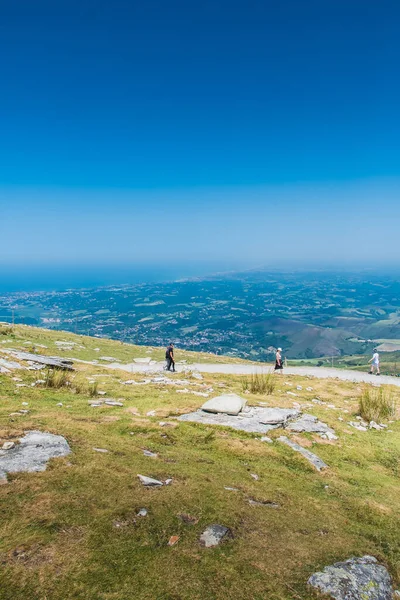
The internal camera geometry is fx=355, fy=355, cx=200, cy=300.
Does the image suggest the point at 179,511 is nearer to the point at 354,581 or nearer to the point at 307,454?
the point at 354,581

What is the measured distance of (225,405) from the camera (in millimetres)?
14125

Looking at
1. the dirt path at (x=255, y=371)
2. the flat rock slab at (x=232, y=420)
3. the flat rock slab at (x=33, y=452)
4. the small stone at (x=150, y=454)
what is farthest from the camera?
the dirt path at (x=255, y=371)

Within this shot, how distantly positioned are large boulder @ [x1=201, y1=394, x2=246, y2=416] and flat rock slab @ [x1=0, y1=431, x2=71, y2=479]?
642 cm

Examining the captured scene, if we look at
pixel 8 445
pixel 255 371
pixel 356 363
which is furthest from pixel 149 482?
pixel 356 363

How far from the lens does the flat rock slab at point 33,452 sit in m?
7.54

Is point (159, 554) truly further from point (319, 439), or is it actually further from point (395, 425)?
point (395, 425)

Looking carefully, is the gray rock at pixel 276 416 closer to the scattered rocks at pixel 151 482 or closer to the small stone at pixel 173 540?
the scattered rocks at pixel 151 482

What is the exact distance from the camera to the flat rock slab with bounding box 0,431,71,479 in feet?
24.7

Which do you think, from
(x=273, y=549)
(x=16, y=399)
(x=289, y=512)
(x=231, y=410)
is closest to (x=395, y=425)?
(x=231, y=410)

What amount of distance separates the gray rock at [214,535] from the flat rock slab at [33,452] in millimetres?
3740

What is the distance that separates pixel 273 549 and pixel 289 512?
1623 millimetres

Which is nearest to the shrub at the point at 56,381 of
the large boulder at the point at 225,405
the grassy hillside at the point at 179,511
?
the grassy hillside at the point at 179,511

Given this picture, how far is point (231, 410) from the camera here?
1391 centimetres

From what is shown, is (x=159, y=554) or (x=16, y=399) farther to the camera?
(x=16, y=399)
